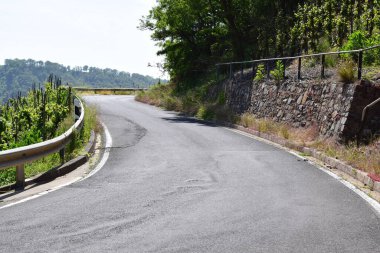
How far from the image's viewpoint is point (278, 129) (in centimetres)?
1617

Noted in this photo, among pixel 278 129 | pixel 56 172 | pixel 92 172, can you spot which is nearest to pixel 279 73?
pixel 278 129

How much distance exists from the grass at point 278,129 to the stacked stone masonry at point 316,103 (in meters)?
0.35

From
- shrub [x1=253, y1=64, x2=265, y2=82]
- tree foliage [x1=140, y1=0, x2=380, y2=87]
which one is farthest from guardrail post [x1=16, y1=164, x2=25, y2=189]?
tree foliage [x1=140, y1=0, x2=380, y2=87]

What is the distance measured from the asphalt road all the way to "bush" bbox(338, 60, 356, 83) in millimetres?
3692

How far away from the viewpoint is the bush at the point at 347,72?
13.5m

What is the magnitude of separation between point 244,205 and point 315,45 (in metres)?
18.1

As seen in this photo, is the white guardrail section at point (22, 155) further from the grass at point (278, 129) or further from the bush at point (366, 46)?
the bush at point (366, 46)

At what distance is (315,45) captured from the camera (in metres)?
23.4

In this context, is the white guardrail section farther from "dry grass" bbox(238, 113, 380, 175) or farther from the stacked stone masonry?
the stacked stone masonry

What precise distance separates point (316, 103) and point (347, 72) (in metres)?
1.76

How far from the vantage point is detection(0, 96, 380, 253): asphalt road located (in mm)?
5289

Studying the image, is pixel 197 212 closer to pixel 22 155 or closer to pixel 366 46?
pixel 22 155

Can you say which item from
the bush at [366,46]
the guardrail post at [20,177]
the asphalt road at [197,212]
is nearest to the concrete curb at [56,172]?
the guardrail post at [20,177]

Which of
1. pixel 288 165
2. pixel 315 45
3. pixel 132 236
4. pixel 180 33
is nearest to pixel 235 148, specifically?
pixel 288 165
